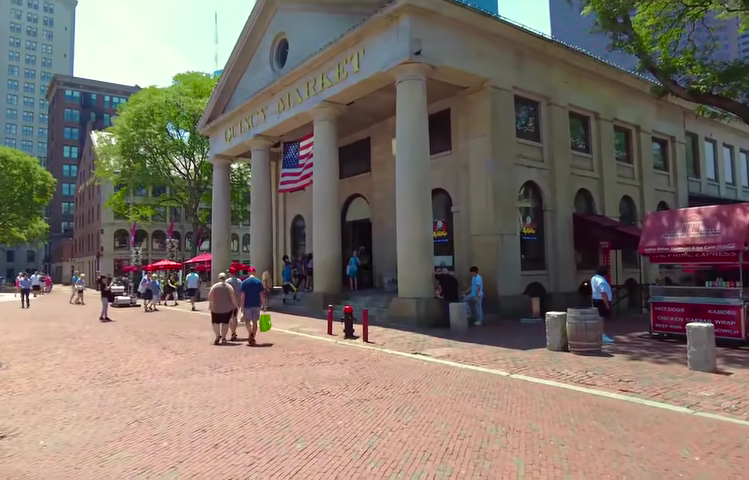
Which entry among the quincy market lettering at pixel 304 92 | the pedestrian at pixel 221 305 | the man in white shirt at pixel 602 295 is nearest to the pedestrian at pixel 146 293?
the quincy market lettering at pixel 304 92

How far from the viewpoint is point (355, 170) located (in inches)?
965

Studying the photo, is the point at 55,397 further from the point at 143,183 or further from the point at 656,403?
the point at 143,183

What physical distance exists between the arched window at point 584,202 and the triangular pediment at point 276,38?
1005cm

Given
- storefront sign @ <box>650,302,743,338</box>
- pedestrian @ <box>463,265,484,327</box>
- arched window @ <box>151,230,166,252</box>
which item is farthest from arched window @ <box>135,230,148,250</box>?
storefront sign @ <box>650,302,743,338</box>

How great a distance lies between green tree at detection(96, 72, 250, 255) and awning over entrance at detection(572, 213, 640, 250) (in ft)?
80.1

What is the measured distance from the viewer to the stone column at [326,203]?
19188 mm

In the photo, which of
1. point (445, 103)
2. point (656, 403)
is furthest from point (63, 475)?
point (445, 103)

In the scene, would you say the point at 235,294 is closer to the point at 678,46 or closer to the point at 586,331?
the point at 586,331

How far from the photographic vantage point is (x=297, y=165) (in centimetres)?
2153

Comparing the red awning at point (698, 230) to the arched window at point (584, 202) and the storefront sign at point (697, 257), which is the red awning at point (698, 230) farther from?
the arched window at point (584, 202)

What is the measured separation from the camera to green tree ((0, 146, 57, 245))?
5572 centimetres

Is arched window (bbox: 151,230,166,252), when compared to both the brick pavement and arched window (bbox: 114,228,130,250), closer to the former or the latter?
arched window (bbox: 114,228,130,250)

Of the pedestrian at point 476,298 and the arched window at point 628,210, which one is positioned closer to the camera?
the pedestrian at point 476,298

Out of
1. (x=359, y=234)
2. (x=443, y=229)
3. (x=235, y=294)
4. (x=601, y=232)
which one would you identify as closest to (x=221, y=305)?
(x=235, y=294)
